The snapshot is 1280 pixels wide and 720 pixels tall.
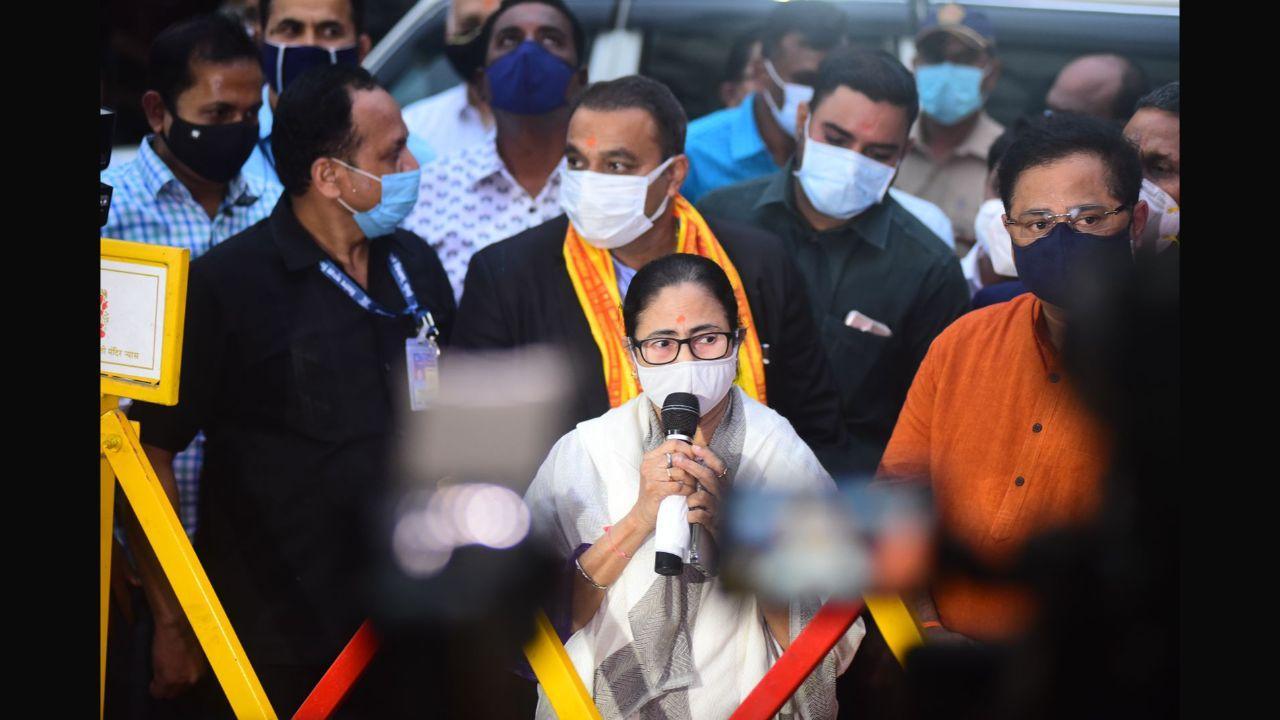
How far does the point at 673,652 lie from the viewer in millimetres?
2859

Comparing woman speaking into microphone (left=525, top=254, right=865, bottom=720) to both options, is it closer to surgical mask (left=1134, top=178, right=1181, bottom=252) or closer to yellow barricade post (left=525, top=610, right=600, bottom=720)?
yellow barricade post (left=525, top=610, right=600, bottom=720)

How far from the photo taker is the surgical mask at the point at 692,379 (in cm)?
275

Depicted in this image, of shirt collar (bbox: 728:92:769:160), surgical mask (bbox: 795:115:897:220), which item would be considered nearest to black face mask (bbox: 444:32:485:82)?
shirt collar (bbox: 728:92:769:160)

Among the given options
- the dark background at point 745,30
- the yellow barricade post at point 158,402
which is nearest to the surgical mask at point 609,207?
the yellow barricade post at point 158,402

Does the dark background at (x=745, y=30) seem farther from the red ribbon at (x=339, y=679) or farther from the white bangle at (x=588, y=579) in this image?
the red ribbon at (x=339, y=679)

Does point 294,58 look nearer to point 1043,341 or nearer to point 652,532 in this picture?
point 652,532

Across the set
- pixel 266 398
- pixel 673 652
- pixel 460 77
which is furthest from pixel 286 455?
pixel 460 77

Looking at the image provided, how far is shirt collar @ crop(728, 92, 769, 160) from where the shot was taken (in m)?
4.41

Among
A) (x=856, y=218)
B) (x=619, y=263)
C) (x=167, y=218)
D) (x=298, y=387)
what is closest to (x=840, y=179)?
(x=856, y=218)

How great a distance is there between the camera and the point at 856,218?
3.54 metres

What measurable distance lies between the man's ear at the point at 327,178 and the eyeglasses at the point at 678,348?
3.18ft

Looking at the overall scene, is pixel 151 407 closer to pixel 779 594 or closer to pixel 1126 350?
pixel 779 594

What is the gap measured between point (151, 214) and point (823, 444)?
184 centimetres

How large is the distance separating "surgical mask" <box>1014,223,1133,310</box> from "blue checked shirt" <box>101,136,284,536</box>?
209 centimetres
